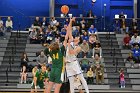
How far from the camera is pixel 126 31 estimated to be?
24562 millimetres

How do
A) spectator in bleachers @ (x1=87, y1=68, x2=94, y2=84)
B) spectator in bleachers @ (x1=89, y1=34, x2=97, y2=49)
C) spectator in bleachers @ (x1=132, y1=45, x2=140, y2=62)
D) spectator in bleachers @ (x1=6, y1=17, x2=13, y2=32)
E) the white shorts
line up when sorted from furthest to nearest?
spectator in bleachers @ (x1=6, y1=17, x2=13, y2=32)
spectator in bleachers @ (x1=89, y1=34, x2=97, y2=49)
spectator in bleachers @ (x1=132, y1=45, x2=140, y2=62)
spectator in bleachers @ (x1=87, y1=68, x2=94, y2=84)
the white shorts

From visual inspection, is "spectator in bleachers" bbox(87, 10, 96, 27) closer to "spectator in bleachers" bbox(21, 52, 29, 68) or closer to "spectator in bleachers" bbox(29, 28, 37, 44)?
"spectator in bleachers" bbox(29, 28, 37, 44)

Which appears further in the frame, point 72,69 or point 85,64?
point 85,64

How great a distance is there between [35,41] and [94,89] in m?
6.38

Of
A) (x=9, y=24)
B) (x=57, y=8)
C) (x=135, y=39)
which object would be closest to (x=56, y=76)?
(x=135, y=39)

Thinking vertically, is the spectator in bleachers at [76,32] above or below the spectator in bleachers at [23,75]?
above

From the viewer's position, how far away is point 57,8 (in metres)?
27.9

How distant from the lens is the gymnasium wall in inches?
1085

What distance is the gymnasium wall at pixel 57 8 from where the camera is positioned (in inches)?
1085

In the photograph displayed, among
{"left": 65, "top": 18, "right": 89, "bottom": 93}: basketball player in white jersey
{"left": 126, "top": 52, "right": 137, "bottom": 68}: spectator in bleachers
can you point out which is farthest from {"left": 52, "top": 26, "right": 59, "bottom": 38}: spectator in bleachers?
{"left": 65, "top": 18, "right": 89, "bottom": 93}: basketball player in white jersey

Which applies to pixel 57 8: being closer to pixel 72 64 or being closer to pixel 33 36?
pixel 33 36

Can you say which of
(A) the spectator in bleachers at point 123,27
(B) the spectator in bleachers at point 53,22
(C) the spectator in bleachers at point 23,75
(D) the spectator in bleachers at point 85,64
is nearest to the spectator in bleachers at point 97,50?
(D) the spectator in bleachers at point 85,64

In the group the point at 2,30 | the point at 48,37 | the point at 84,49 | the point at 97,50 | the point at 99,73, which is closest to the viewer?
the point at 99,73

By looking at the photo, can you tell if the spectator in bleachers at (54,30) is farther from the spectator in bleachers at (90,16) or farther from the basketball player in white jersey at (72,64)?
the basketball player in white jersey at (72,64)
